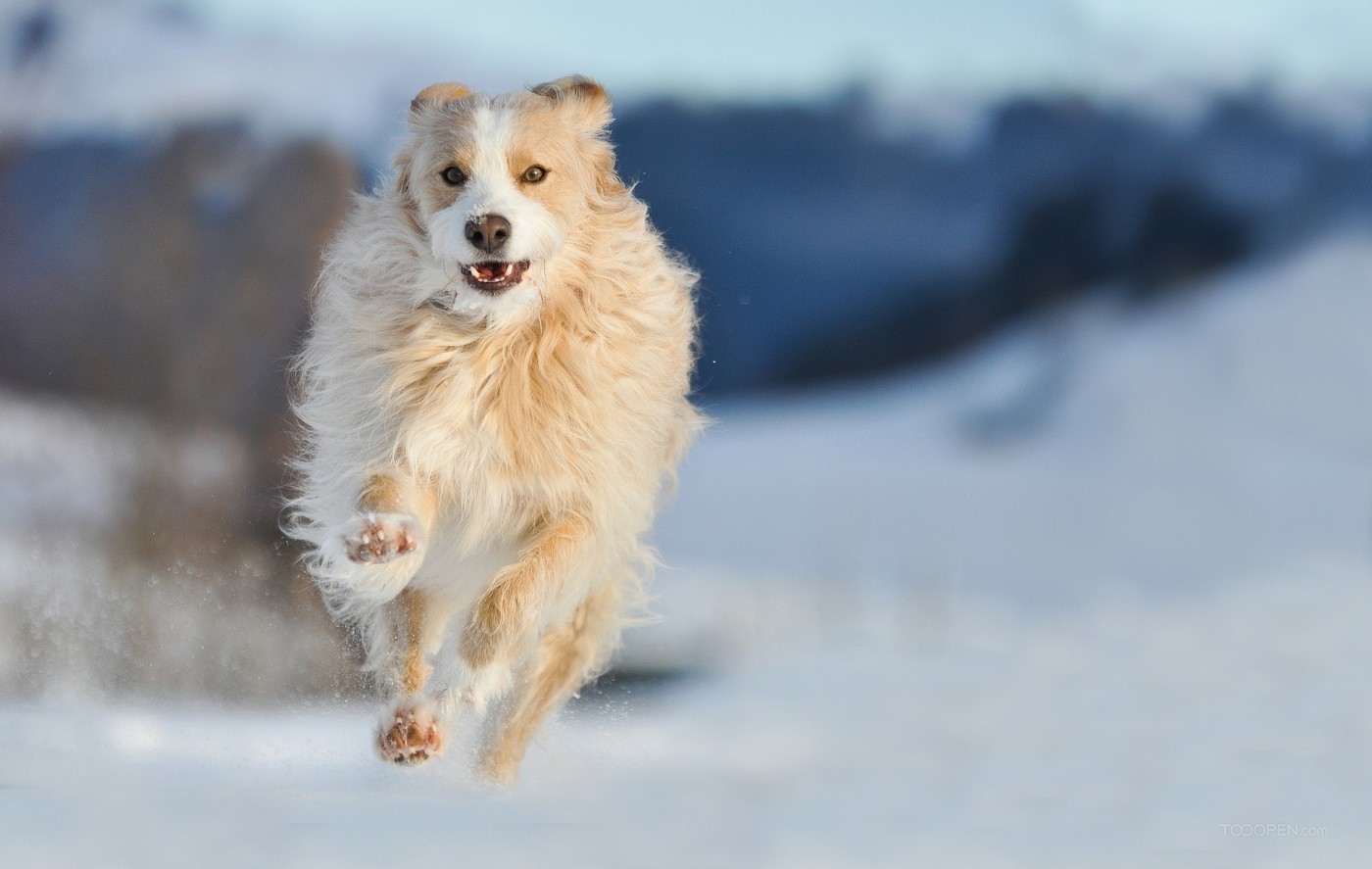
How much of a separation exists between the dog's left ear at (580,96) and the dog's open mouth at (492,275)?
0.68 meters

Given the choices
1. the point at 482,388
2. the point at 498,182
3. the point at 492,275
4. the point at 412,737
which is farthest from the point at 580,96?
the point at 412,737

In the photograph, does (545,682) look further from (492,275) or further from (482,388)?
(492,275)

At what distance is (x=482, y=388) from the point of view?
4160 mm

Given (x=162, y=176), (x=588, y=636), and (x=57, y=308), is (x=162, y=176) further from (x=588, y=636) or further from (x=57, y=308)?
(x=588, y=636)

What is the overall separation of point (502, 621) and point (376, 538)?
1.58 ft

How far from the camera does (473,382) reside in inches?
163

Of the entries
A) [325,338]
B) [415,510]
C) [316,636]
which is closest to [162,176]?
[316,636]

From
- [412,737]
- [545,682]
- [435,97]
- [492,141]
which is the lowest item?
[412,737]

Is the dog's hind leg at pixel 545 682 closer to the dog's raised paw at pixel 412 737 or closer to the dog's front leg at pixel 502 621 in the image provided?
the dog's front leg at pixel 502 621

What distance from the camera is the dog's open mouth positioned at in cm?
382

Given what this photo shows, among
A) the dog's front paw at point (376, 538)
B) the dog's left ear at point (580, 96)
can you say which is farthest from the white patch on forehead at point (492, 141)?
the dog's front paw at point (376, 538)

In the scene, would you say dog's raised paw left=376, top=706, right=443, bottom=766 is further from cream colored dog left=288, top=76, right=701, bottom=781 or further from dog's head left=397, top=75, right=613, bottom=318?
dog's head left=397, top=75, right=613, bottom=318

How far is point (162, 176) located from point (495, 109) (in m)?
9.43

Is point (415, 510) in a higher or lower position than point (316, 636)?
lower
